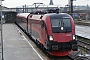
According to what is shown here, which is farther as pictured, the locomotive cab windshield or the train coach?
the locomotive cab windshield

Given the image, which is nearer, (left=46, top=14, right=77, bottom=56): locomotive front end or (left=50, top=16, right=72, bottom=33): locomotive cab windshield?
(left=46, top=14, right=77, bottom=56): locomotive front end

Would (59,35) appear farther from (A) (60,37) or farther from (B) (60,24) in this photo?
(B) (60,24)

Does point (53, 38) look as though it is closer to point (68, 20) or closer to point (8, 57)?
point (68, 20)

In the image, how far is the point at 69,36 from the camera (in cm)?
1393

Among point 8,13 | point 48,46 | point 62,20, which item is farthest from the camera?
point 8,13

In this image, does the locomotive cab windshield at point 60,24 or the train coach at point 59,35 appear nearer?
the train coach at point 59,35

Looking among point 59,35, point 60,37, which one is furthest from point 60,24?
point 60,37

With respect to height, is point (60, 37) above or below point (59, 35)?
below

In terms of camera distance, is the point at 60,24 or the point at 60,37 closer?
the point at 60,37

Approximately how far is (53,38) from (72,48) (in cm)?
136

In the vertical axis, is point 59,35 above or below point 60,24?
below

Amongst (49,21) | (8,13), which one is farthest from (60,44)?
(8,13)

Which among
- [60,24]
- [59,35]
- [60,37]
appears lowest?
[60,37]

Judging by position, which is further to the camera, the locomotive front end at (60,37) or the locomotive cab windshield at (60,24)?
the locomotive cab windshield at (60,24)
